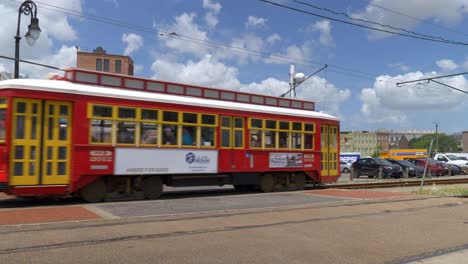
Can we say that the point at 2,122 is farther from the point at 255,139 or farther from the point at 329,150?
the point at 329,150

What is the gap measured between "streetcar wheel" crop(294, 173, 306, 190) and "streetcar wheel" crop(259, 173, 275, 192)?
1.35 m

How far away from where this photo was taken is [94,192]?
12711 mm

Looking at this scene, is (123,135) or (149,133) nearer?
(123,135)

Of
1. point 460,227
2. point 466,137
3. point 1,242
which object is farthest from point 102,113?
point 466,137

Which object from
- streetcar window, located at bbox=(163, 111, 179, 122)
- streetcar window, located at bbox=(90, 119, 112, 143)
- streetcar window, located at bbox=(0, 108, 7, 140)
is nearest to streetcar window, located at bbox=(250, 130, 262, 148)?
streetcar window, located at bbox=(163, 111, 179, 122)

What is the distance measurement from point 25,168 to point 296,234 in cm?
674

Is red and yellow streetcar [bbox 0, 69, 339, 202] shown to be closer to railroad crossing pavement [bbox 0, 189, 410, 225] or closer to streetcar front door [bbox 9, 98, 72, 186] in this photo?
streetcar front door [bbox 9, 98, 72, 186]

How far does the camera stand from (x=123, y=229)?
28.0 ft

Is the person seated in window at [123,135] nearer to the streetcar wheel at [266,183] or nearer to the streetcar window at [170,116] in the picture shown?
the streetcar window at [170,116]

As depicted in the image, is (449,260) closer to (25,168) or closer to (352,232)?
(352,232)

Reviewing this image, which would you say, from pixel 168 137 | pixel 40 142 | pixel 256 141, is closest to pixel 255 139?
pixel 256 141

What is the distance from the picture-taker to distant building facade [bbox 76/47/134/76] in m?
90.6

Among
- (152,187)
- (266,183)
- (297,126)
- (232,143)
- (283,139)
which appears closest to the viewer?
(152,187)

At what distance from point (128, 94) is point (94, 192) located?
2.83 meters
